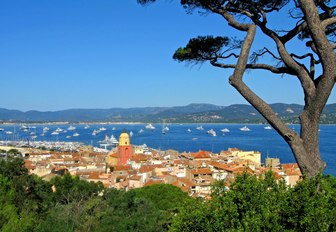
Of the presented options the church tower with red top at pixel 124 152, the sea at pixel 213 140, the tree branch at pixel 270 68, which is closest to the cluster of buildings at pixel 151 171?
the church tower with red top at pixel 124 152

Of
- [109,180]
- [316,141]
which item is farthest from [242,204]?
[109,180]

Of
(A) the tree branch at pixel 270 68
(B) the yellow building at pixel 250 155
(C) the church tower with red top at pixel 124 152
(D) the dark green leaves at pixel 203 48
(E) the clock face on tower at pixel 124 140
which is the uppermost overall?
(D) the dark green leaves at pixel 203 48

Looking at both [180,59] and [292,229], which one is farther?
[180,59]

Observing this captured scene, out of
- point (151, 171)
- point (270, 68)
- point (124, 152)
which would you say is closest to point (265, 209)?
point (270, 68)

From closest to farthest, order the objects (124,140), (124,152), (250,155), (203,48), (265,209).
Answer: (265,209) → (203,48) → (124,140) → (124,152) → (250,155)

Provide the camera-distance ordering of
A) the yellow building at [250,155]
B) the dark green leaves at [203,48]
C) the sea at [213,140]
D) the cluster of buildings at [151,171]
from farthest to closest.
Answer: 1. the sea at [213,140]
2. the yellow building at [250,155]
3. the cluster of buildings at [151,171]
4. the dark green leaves at [203,48]

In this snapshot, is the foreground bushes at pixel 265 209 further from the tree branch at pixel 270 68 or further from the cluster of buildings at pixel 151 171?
the cluster of buildings at pixel 151 171

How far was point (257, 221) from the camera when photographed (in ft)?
10.6

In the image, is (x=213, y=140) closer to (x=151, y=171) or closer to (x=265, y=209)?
(x=151, y=171)

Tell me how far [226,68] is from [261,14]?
0.60 m

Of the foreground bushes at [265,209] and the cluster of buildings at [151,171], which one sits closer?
the foreground bushes at [265,209]

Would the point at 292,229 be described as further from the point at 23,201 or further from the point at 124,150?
the point at 124,150

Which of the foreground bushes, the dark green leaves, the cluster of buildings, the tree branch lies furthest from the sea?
the tree branch

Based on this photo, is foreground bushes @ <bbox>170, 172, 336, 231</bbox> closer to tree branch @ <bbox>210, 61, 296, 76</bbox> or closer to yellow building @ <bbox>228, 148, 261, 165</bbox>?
tree branch @ <bbox>210, 61, 296, 76</bbox>
